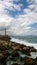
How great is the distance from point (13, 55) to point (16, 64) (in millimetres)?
1582

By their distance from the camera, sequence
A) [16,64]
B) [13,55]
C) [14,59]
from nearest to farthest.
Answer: [16,64], [14,59], [13,55]

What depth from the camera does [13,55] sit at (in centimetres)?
1180

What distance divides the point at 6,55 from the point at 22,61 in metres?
1.66

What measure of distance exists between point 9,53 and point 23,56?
1.22m

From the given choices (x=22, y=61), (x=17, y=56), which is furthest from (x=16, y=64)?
(x=17, y=56)

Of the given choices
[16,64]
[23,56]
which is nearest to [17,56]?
[23,56]

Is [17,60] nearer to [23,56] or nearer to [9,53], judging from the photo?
[23,56]

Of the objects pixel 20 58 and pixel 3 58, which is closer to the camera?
pixel 20 58

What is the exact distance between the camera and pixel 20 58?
1087 cm

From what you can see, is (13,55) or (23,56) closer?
(23,56)

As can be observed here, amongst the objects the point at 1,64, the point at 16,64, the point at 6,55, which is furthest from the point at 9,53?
the point at 16,64

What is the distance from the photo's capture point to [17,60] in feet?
35.6

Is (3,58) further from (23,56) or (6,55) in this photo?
(23,56)

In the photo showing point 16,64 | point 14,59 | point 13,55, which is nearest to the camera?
point 16,64
